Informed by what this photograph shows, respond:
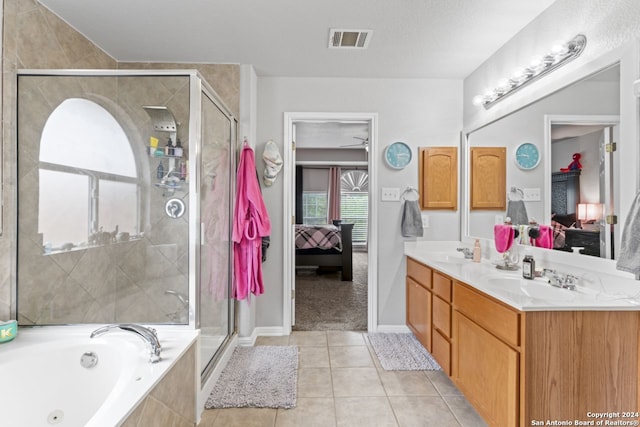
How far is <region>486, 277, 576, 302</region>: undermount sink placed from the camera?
1.51m

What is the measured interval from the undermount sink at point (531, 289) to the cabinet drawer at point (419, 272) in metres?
0.57

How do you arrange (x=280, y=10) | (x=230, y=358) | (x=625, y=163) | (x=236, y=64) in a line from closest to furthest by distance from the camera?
(x=625, y=163)
(x=280, y=10)
(x=230, y=358)
(x=236, y=64)

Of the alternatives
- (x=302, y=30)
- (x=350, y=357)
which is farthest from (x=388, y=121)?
(x=350, y=357)

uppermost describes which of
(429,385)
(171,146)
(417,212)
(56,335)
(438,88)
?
(438,88)

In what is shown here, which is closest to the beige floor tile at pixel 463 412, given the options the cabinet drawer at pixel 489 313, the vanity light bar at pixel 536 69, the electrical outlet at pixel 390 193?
the cabinet drawer at pixel 489 313

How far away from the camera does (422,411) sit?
1922 millimetres

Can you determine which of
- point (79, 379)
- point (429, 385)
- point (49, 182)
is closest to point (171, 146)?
point (49, 182)

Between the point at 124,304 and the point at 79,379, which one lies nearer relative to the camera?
the point at 79,379

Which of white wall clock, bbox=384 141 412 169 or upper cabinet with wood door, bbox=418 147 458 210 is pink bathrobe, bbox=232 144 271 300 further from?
upper cabinet with wood door, bbox=418 147 458 210

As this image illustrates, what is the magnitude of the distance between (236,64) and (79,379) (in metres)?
2.47

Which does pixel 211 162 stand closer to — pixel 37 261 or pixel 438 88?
pixel 37 261

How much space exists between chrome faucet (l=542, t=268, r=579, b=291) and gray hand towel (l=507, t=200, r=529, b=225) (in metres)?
0.47

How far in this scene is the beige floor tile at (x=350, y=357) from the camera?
2.45 meters

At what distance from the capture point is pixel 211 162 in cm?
220
